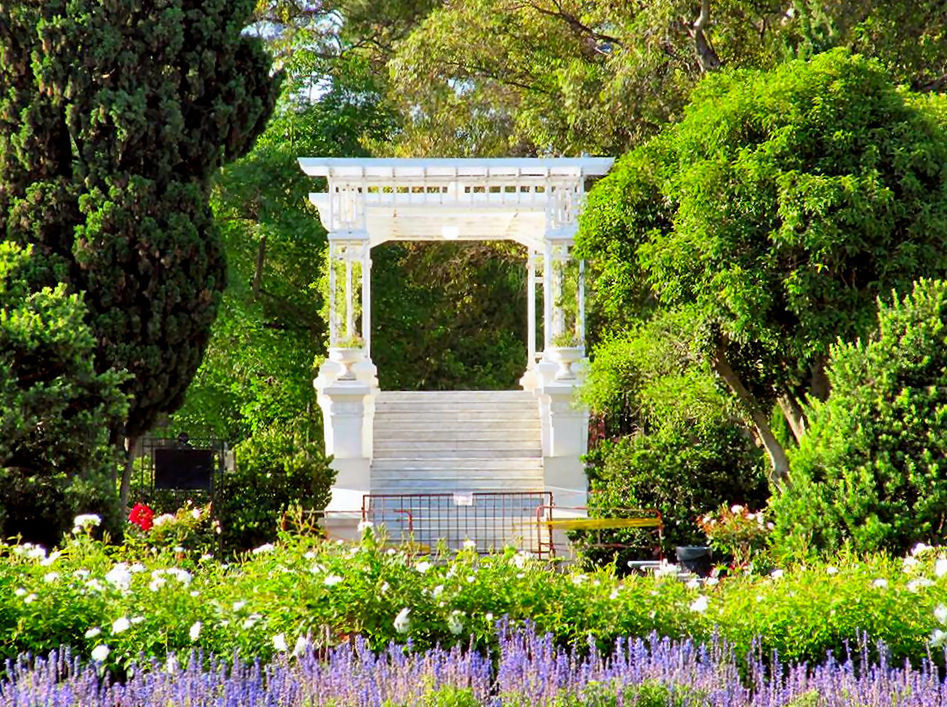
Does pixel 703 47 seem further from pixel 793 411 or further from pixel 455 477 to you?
pixel 793 411

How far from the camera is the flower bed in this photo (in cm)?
413

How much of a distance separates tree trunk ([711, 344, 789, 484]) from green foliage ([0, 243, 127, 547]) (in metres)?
4.86

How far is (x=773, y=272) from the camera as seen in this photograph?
9.55 meters

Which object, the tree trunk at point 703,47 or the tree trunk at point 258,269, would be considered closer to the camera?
the tree trunk at point 703,47

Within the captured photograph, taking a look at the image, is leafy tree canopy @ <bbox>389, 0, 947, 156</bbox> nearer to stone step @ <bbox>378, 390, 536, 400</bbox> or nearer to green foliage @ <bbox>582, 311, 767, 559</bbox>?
stone step @ <bbox>378, 390, 536, 400</bbox>

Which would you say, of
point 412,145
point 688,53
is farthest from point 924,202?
point 412,145

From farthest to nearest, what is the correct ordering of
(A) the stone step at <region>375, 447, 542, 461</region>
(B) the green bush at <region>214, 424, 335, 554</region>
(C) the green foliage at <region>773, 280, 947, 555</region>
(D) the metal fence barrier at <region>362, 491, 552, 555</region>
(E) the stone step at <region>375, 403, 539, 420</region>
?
(E) the stone step at <region>375, 403, 539, 420</region> → (A) the stone step at <region>375, 447, 542, 461</region> → (D) the metal fence barrier at <region>362, 491, 552, 555</region> → (B) the green bush at <region>214, 424, 335, 554</region> → (C) the green foliage at <region>773, 280, 947, 555</region>

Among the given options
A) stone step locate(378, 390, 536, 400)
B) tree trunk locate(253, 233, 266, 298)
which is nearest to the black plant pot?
stone step locate(378, 390, 536, 400)

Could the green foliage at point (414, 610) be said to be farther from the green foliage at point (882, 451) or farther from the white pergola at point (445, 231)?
the white pergola at point (445, 231)

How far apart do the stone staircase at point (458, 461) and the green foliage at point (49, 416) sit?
6161 millimetres

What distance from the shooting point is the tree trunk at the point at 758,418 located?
410 inches

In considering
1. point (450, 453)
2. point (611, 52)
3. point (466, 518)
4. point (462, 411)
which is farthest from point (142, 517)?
point (611, 52)

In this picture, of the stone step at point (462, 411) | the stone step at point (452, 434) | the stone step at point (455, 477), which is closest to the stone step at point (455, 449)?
the stone step at point (452, 434)

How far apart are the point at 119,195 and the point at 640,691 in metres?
7.38
